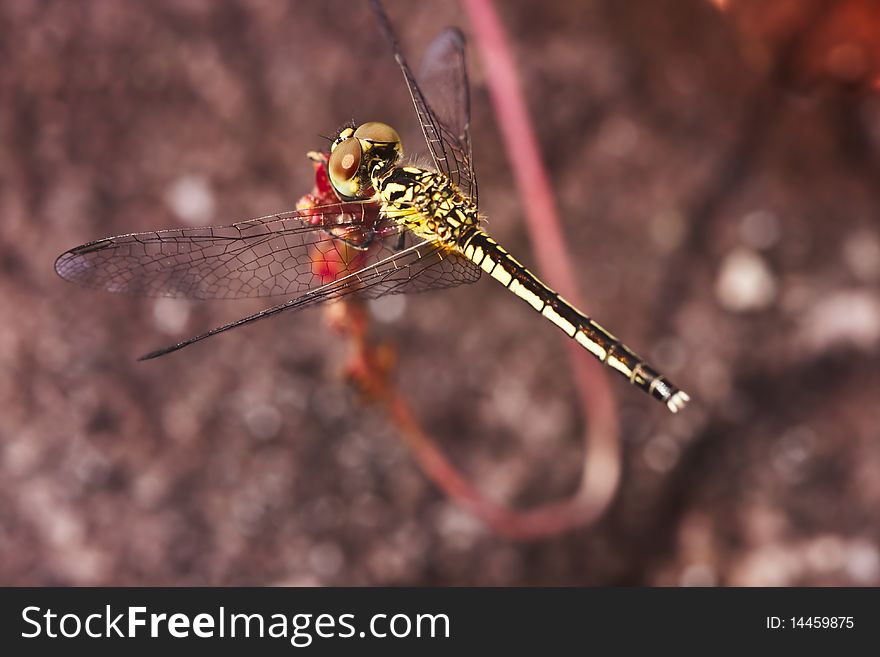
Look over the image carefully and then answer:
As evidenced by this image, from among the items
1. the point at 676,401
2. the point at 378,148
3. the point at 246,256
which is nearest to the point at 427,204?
the point at 378,148

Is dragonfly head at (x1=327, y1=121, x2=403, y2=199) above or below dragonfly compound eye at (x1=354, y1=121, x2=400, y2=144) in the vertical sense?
below

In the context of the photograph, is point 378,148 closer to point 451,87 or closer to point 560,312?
point 451,87

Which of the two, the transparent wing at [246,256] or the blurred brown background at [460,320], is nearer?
the transparent wing at [246,256]

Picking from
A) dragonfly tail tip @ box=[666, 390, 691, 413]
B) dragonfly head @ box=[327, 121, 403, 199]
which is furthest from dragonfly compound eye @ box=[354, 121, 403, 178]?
dragonfly tail tip @ box=[666, 390, 691, 413]

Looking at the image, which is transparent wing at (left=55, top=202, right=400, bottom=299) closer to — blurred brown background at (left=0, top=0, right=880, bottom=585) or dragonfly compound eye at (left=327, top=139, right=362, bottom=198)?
dragonfly compound eye at (left=327, top=139, right=362, bottom=198)

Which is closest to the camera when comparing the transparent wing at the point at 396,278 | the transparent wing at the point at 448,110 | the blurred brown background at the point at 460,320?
the transparent wing at the point at 396,278

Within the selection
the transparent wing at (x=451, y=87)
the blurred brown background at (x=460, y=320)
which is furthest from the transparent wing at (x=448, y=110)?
the blurred brown background at (x=460, y=320)

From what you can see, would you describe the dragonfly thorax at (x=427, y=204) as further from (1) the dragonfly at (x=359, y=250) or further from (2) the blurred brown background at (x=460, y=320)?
(2) the blurred brown background at (x=460, y=320)
